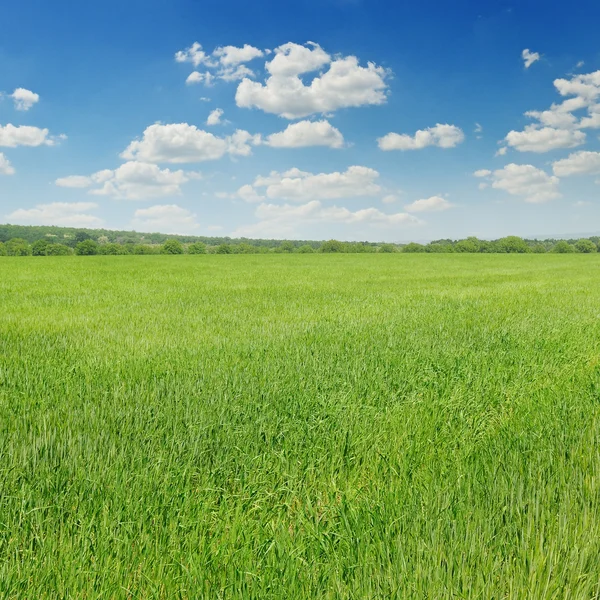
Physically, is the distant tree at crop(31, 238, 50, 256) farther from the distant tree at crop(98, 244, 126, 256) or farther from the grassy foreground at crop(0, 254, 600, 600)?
the grassy foreground at crop(0, 254, 600, 600)

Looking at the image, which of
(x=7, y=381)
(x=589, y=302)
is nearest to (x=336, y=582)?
(x=7, y=381)

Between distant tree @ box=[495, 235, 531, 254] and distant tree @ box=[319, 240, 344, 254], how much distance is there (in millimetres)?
37447

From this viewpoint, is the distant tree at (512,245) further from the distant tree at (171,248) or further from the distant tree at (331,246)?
the distant tree at (171,248)

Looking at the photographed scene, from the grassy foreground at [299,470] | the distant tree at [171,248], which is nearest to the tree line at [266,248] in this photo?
the distant tree at [171,248]

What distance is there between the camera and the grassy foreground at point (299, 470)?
2113 mm

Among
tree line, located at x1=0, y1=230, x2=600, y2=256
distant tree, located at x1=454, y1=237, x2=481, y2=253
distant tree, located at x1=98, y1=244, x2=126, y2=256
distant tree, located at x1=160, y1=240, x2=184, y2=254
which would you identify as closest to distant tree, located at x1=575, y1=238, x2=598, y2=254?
tree line, located at x1=0, y1=230, x2=600, y2=256

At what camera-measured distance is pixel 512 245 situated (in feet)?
334

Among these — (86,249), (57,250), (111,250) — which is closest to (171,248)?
(111,250)

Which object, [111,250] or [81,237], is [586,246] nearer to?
[111,250]

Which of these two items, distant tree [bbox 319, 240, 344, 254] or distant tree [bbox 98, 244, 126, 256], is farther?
distant tree [bbox 319, 240, 344, 254]

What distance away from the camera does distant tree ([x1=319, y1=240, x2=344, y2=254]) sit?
10469 centimetres

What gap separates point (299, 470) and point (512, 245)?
112 metres

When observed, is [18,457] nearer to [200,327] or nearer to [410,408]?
[410,408]

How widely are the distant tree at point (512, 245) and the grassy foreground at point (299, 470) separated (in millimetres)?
104862
